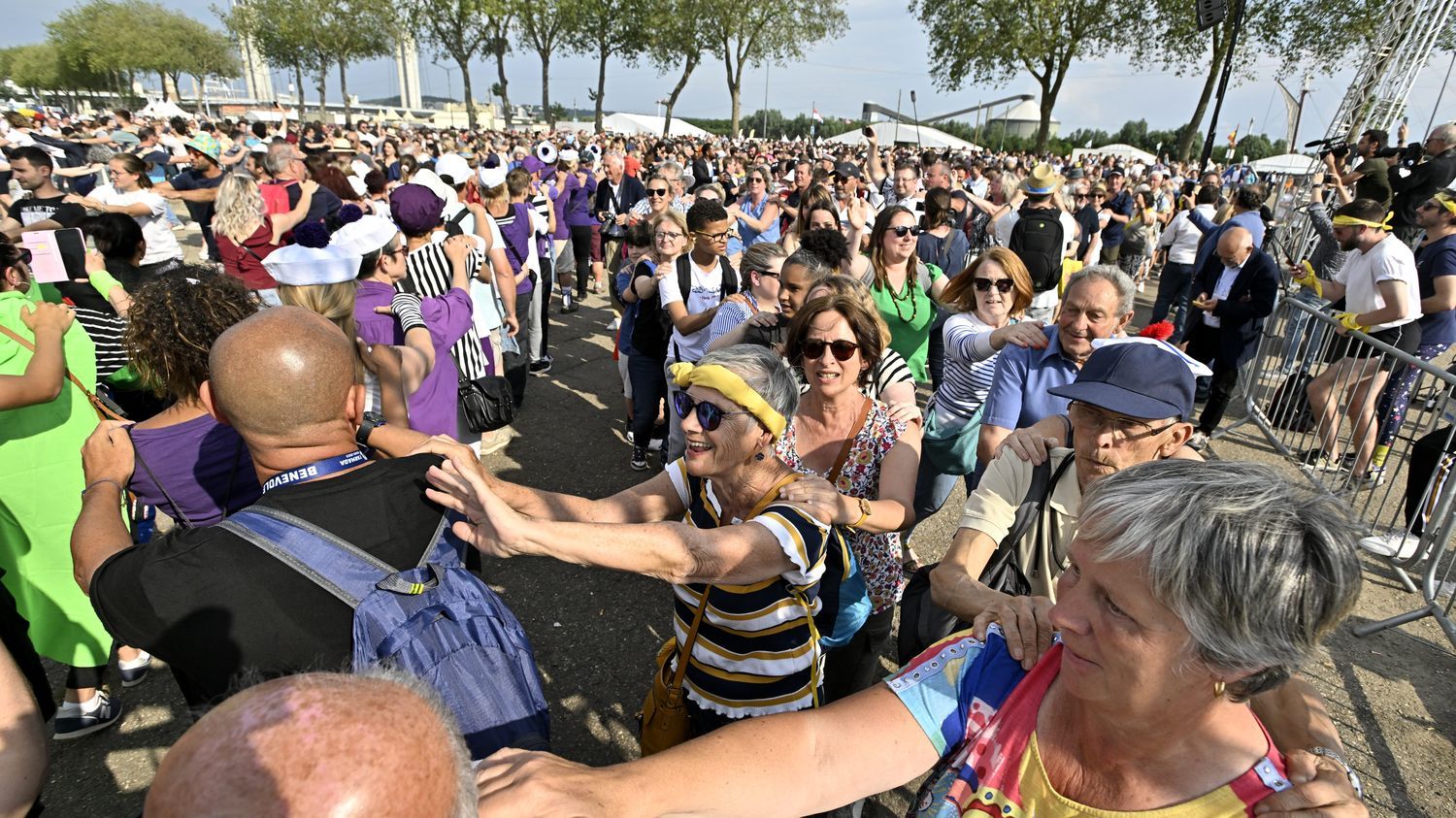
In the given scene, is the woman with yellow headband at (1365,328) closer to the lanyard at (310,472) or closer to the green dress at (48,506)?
the lanyard at (310,472)

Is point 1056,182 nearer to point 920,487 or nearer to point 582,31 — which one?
point 920,487

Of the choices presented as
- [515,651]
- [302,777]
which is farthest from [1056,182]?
[302,777]

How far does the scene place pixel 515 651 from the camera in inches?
61.2

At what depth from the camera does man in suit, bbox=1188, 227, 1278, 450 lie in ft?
19.3

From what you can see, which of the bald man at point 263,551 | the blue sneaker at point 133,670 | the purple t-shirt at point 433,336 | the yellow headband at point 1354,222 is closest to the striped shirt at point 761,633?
the bald man at point 263,551

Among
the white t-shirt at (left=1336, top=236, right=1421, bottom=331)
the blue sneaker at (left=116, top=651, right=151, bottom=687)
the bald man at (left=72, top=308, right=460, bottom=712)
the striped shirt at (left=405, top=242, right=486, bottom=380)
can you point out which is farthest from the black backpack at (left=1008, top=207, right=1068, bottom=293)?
the blue sneaker at (left=116, top=651, right=151, bottom=687)

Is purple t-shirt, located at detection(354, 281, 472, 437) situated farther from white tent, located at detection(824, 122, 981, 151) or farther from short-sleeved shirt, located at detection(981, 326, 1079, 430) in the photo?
white tent, located at detection(824, 122, 981, 151)

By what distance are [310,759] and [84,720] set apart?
3.32 meters

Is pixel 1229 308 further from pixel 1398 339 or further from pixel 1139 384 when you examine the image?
pixel 1139 384

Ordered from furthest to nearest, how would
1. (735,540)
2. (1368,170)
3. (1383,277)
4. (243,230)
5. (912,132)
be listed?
(912,132) < (1368,170) < (1383,277) < (243,230) < (735,540)

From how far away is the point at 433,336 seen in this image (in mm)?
3670

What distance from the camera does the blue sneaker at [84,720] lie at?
2.92m

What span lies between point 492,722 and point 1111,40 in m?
40.0

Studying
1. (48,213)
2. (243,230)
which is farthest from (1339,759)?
(48,213)
